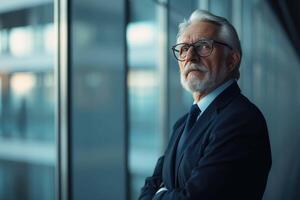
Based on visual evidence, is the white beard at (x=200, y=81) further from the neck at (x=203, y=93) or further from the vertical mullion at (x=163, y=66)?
the vertical mullion at (x=163, y=66)

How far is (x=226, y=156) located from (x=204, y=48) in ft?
1.30

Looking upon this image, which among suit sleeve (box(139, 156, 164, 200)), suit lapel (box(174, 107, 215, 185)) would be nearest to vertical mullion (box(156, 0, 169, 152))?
suit sleeve (box(139, 156, 164, 200))

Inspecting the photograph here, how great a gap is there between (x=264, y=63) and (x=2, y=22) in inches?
235

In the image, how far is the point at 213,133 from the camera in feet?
4.54

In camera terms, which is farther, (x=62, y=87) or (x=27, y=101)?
(x=27, y=101)

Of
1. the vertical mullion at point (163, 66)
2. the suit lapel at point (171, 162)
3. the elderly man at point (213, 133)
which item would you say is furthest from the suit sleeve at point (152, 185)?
the vertical mullion at point (163, 66)

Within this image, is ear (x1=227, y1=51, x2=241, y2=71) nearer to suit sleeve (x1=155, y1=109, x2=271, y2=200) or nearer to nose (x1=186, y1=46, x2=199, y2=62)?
nose (x1=186, y1=46, x2=199, y2=62)

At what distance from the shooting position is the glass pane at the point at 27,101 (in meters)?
2.68

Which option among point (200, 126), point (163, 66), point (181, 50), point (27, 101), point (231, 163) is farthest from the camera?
point (163, 66)

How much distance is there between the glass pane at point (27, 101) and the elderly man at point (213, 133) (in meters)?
1.22

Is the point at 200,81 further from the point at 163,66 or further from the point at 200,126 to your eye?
the point at 163,66

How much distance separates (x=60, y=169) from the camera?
8.23ft

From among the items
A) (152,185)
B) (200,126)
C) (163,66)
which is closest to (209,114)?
(200,126)

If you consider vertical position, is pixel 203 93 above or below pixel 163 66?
below
